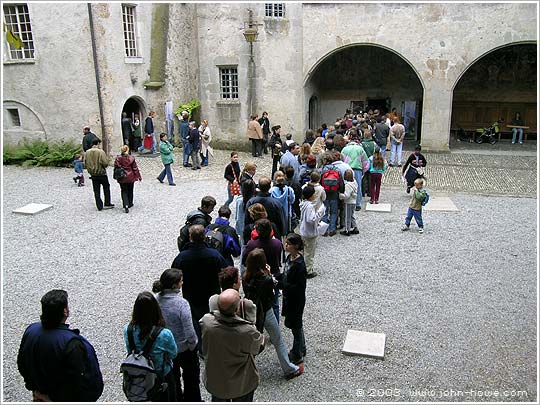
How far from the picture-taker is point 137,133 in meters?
19.0

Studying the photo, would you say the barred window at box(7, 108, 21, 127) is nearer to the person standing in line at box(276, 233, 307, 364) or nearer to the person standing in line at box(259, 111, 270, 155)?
the person standing in line at box(259, 111, 270, 155)

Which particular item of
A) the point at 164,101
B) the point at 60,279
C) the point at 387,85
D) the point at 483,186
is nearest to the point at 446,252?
the point at 483,186

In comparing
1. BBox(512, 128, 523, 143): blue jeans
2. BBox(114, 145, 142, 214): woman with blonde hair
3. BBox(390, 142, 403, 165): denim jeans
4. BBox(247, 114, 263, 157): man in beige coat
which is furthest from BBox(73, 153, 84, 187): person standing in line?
BBox(512, 128, 523, 143): blue jeans

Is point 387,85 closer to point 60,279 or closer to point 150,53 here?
point 150,53

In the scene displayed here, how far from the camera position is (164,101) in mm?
19438

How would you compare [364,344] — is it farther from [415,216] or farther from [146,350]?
[415,216]

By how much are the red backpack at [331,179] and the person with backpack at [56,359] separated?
644 centimetres

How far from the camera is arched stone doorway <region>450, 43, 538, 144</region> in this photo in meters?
22.3

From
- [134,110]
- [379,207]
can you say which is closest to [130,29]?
[134,110]

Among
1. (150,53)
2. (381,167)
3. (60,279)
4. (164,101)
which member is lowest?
(60,279)

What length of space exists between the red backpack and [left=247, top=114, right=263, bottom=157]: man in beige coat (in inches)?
353

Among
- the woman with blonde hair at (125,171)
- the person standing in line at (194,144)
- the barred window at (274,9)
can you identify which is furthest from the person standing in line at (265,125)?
the woman with blonde hair at (125,171)

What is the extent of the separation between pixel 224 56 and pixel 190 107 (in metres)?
2.37

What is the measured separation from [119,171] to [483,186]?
9.87 m
